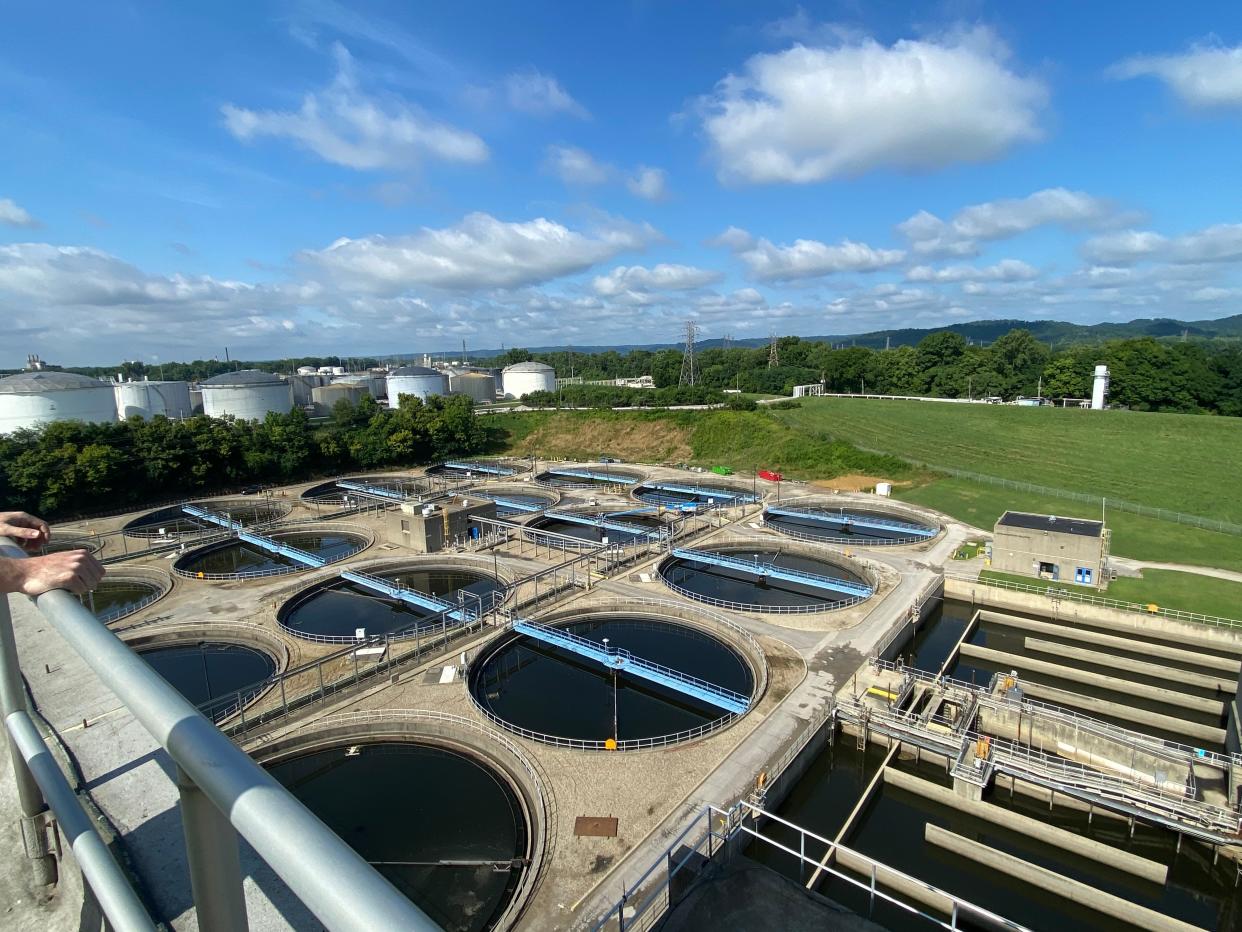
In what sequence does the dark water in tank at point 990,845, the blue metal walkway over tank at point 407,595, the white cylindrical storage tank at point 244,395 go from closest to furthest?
the dark water in tank at point 990,845 < the blue metal walkway over tank at point 407,595 < the white cylindrical storage tank at point 244,395

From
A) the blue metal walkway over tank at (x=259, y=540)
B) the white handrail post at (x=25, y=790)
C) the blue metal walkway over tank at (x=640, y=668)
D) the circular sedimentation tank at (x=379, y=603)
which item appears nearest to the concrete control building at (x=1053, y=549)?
the blue metal walkway over tank at (x=640, y=668)

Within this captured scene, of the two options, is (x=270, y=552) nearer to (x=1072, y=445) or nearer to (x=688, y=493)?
(x=688, y=493)

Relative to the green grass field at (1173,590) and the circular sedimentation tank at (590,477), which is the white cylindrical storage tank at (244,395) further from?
the green grass field at (1173,590)

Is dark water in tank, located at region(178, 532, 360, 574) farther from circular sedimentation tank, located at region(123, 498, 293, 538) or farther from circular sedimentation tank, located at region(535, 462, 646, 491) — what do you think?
circular sedimentation tank, located at region(535, 462, 646, 491)

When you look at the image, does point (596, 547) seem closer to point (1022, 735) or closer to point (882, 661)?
point (882, 661)

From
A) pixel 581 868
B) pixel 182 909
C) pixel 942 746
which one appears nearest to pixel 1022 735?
pixel 942 746

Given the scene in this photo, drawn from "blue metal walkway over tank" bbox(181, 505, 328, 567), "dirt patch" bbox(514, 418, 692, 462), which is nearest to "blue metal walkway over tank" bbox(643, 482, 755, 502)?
"dirt patch" bbox(514, 418, 692, 462)
